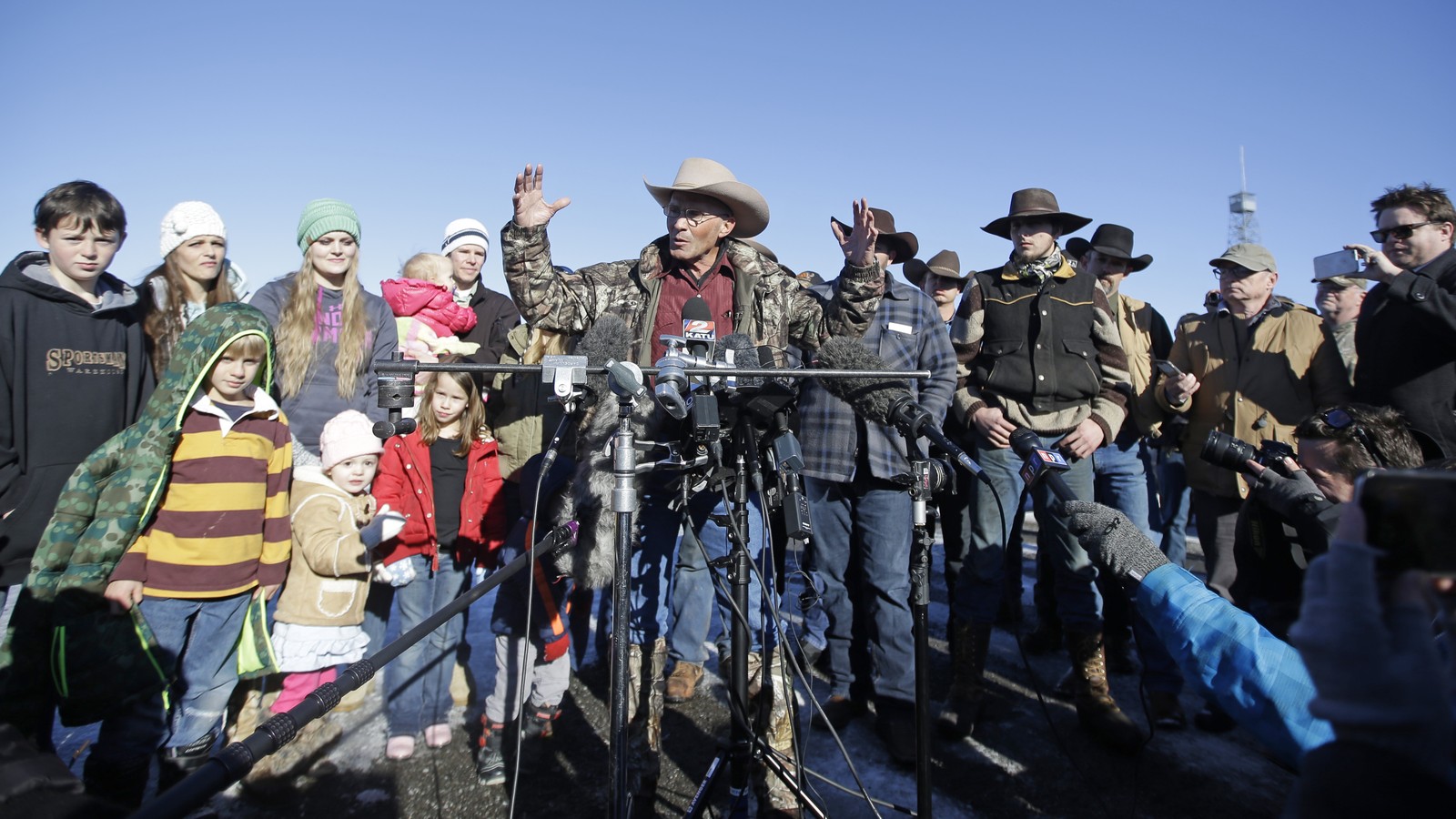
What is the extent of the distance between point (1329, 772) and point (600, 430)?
2274mm

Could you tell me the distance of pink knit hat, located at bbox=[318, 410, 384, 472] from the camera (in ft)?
10.9

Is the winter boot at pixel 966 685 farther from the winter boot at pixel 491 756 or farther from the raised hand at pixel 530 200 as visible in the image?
the raised hand at pixel 530 200

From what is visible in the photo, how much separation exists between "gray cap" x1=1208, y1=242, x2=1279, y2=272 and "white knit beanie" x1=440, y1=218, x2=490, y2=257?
425 cm

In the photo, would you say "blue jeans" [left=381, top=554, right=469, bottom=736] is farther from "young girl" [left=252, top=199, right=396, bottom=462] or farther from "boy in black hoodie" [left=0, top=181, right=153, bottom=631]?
"boy in black hoodie" [left=0, top=181, right=153, bottom=631]

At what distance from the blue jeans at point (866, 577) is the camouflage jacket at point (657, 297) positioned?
76 cm

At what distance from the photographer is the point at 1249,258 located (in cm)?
429

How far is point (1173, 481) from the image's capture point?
4855mm

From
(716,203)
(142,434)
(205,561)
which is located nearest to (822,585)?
(716,203)

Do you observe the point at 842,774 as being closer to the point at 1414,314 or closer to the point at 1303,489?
the point at 1303,489

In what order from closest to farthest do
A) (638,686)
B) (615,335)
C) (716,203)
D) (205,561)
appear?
(615,335) → (205,561) → (638,686) → (716,203)

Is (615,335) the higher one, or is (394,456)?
(615,335)

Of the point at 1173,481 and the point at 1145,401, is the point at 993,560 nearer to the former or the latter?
the point at 1145,401

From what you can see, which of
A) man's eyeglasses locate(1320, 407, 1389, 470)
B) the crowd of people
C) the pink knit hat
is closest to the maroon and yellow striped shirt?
the crowd of people

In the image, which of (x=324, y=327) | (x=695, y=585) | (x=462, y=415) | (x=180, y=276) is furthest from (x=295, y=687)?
(x=180, y=276)
